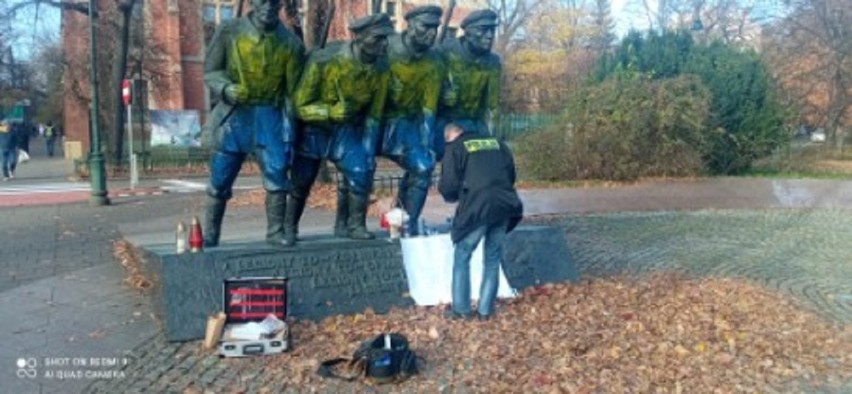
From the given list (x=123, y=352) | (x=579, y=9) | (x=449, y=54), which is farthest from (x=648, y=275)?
(x=579, y=9)

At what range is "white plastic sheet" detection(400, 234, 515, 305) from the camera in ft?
23.6

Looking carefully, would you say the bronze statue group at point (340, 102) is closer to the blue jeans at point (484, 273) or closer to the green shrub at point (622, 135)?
the blue jeans at point (484, 273)

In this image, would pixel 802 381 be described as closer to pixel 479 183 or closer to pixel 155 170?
pixel 479 183

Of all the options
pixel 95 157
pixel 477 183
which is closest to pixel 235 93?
pixel 477 183

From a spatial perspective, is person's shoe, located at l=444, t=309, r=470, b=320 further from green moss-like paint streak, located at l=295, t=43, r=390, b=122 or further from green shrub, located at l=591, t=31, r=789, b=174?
green shrub, located at l=591, t=31, r=789, b=174

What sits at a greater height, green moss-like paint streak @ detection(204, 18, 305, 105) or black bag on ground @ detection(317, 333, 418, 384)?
green moss-like paint streak @ detection(204, 18, 305, 105)

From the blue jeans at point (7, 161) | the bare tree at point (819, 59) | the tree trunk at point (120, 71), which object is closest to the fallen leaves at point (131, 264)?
the tree trunk at point (120, 71)

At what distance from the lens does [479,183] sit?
636 centimetres

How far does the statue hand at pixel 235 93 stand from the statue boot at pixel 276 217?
0.87 metres

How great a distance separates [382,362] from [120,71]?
79.7 feet

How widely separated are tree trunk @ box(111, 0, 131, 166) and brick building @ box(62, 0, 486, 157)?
4.83 m

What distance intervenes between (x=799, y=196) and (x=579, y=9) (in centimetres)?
4046

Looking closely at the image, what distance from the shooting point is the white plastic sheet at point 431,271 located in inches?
283

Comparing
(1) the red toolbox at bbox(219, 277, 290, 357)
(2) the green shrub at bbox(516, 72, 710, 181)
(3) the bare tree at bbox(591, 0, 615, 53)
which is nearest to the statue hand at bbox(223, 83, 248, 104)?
(1) the red toolbox at bbox(219, 277, 290, 357)
